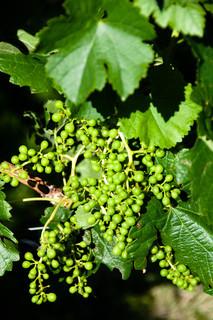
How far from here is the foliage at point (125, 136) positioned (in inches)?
59.2

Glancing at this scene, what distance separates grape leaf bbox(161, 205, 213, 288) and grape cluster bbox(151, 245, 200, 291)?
0.03 m

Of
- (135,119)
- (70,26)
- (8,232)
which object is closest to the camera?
(70,26)

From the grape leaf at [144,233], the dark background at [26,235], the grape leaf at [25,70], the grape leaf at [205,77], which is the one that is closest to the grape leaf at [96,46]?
the grape leaf at [205,77]

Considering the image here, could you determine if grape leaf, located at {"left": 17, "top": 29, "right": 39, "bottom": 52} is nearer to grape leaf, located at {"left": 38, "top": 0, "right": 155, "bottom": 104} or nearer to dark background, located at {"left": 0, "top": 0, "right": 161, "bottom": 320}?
dark background, located at {"left": 0, "top": 0, "right": 161, "bottom": 320}

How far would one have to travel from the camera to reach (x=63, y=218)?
2104 mm

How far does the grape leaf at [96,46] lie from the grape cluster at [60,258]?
26.9 inches

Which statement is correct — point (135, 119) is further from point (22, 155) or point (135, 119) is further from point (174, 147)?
point (22, 155)

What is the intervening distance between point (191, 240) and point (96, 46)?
935 millimetres

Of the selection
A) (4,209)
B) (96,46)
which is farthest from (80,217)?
(96,46)

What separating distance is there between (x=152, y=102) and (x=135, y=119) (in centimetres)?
9

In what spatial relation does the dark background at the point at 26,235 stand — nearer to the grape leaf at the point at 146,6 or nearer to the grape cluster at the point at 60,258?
the grape cluster at the point at 60,258

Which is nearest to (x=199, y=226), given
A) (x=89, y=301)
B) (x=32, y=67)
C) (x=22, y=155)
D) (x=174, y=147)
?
(x=174, y=147)

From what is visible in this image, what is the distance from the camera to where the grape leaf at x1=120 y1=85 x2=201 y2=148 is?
186cm

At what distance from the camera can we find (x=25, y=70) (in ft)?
6.59
